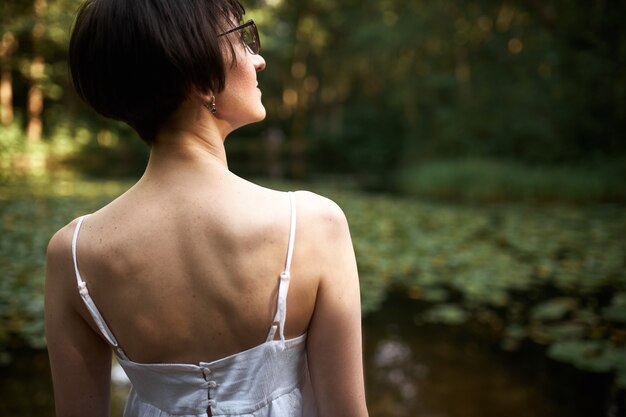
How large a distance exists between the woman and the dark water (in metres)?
2.12

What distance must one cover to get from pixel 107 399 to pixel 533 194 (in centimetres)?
1097

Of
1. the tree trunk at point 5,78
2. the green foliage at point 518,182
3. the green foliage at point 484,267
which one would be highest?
the tree trunk at point 5,78

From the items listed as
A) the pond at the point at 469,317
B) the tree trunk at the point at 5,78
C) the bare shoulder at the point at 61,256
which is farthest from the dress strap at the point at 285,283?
the tree trunk at the point at 5,78

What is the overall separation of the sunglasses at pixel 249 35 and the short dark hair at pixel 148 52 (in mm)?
19

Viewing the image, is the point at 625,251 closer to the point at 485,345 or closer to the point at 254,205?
the point at 485,345

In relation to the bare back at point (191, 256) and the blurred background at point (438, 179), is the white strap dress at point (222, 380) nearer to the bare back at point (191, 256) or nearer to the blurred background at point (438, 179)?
the bare back at point (191, 256)

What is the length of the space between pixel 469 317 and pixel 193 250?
3566 millimetres

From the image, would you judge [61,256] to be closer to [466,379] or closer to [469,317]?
[466,379]

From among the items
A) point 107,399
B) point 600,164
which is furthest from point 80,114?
point 107,399

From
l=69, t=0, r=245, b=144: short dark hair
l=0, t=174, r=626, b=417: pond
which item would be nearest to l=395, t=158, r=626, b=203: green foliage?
l=0, t=174, r=626, b=417: pond

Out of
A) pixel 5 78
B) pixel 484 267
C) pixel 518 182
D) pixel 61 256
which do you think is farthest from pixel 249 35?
pixel 5 78

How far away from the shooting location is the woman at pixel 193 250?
720 millimetres

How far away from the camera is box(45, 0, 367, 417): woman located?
2.36 feet

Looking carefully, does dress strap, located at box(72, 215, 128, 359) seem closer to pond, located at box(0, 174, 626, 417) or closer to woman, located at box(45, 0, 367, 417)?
woman, located at box(45, 0, 367, 417)
